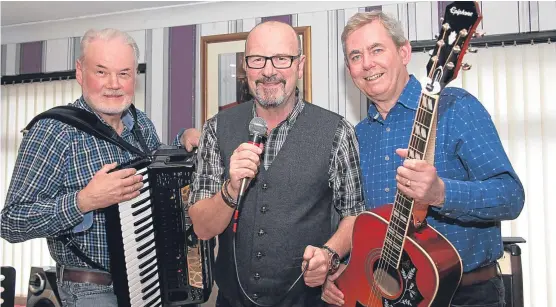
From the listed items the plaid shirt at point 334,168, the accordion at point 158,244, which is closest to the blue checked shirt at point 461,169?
the plaid shirt at point 334,168

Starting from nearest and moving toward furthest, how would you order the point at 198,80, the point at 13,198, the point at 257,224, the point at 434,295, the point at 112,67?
the point at 434,295 < the point at 257,224 < the point at 13,198 < the point at 112,67 < the point at 198,80

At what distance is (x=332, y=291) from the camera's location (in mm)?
1836

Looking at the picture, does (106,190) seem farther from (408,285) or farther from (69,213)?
(408,285)

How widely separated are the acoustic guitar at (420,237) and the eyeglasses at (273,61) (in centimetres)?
48

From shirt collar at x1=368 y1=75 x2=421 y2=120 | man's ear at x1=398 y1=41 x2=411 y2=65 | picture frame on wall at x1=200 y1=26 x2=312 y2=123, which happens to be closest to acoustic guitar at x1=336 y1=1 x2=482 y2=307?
shirt collar at x1=368 y1=75 x2=421 y2=120

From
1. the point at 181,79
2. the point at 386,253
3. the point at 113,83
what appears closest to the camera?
the point at 386,253

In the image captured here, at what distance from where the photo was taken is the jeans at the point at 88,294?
6.44ft

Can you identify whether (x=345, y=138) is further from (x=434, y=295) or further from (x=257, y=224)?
(x=434, y=295)

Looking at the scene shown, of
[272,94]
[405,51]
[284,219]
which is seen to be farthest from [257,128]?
[405,51]

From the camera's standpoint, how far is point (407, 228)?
61.1 inches

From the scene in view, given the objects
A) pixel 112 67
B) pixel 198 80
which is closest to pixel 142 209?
pixel 112 67

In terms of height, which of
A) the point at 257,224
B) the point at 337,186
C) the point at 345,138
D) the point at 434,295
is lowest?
the point at 434,295

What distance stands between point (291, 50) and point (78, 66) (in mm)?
969

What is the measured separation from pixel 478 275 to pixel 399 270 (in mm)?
292
